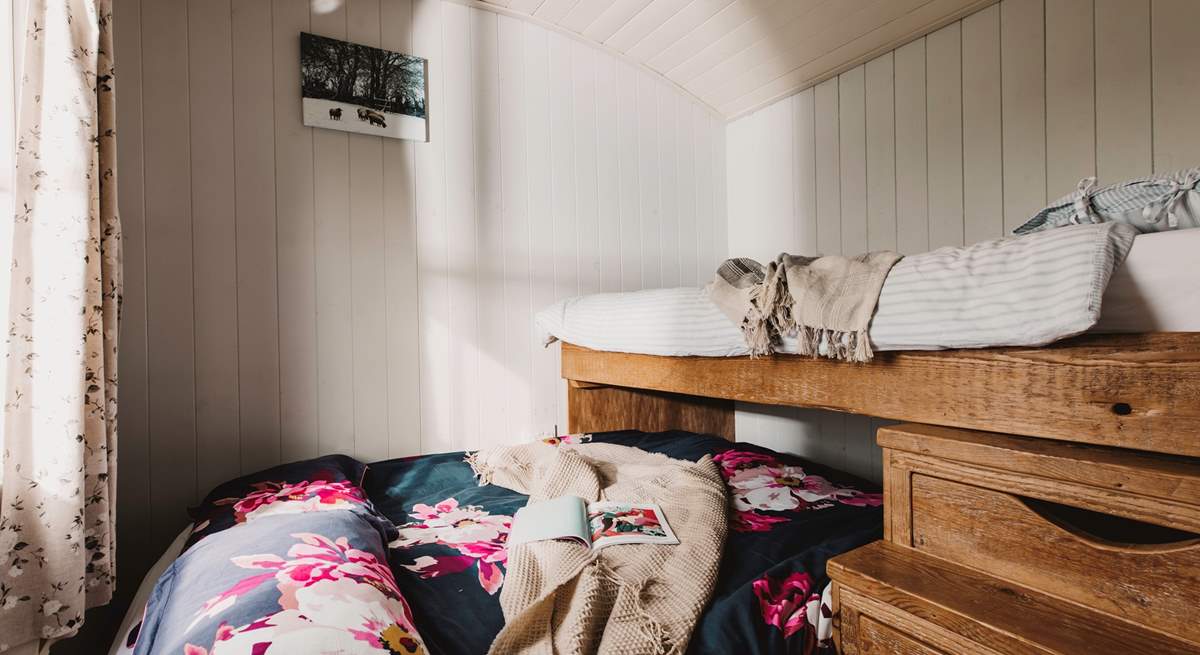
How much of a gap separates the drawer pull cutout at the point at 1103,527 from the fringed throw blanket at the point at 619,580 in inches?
20.0

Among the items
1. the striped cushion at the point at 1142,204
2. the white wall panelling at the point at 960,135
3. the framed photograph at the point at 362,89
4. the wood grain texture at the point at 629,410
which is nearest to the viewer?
the striped cushion at the point at 1142,204

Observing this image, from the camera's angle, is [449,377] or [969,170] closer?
[969,170]

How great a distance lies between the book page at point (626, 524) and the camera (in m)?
1.16

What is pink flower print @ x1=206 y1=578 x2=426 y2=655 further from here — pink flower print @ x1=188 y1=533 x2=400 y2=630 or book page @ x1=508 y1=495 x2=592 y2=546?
book page @ x1=508 y1=495 x2=592 y2=546

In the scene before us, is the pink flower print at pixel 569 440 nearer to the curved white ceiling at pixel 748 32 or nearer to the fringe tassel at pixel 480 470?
the fringe tassel at pixel 480 470

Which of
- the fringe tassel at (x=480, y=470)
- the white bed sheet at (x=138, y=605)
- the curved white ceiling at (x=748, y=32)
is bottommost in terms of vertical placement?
the white bed sheet at (x=138, y=605)

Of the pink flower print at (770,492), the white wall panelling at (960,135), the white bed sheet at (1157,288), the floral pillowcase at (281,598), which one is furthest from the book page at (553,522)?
the white wall panelling at (960,135)

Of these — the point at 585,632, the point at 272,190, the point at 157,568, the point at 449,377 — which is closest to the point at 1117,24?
the point at 585,632

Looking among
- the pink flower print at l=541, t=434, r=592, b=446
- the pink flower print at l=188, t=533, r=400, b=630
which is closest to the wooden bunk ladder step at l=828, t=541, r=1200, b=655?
the pink flower print at l=188, t=533, r=400, b=630

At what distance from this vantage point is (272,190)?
6.10ft

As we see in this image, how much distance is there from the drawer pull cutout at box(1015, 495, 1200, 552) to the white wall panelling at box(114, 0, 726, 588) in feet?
5.44

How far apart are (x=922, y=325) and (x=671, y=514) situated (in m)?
0.65

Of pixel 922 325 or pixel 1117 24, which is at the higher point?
pixel 1117 24

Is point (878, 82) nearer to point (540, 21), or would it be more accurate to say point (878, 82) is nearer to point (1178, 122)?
point (1178, 122)
